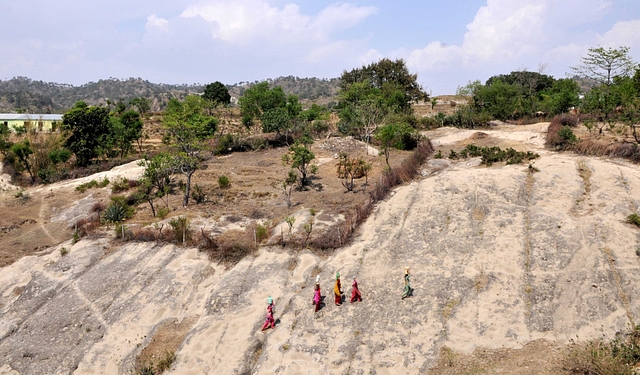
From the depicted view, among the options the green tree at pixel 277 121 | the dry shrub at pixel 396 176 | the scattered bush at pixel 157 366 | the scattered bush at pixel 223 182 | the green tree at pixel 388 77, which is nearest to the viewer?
the scattered bush at pixel 157 366

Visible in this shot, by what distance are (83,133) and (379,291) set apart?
30.2 m

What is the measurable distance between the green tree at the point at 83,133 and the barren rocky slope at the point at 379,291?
19.0 m

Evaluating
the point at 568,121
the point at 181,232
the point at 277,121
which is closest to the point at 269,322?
the point at 181,232

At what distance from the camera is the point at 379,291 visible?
14016 millimetres

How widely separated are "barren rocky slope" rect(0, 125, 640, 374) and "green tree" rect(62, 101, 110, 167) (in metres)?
19.0

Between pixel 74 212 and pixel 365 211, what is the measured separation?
16.3 meters

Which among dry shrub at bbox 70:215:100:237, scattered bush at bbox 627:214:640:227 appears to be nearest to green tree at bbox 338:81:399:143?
dry shrub at bbox 70:215:100:237

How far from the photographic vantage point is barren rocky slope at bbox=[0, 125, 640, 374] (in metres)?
11.9

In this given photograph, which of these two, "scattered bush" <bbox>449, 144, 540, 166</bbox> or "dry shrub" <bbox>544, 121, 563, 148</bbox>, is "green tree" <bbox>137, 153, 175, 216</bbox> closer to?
"scattered bush" <bbox>449, 144, 540, 166</bbox>

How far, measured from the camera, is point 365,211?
1875cm

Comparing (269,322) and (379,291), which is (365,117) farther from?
(269,322)

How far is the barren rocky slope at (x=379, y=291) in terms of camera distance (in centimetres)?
1187

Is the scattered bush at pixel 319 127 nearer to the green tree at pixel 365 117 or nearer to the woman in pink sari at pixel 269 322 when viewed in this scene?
the green tree at pixel 365 117

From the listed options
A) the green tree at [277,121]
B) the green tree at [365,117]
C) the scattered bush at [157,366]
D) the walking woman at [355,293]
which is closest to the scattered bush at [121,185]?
the green tree at [277,121]
